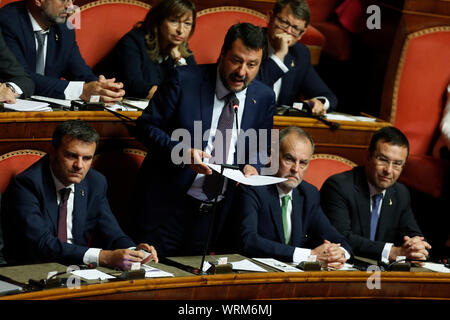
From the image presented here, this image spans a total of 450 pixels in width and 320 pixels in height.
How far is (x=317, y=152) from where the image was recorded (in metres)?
2.49

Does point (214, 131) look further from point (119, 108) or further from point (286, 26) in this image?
point (286, 26)

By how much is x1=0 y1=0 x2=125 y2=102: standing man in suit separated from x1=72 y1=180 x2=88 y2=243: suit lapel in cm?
41

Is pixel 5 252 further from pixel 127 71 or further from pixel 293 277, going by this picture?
pixel 127 71

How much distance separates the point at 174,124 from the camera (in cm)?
195

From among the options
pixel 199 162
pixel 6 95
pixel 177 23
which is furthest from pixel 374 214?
pixel 6 95

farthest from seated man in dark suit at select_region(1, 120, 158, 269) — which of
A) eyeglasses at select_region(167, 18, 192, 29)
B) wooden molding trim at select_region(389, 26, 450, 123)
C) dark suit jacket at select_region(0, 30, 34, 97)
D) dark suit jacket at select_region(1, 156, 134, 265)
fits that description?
wooden molding trim at select_region(389, 26, 450, 123)

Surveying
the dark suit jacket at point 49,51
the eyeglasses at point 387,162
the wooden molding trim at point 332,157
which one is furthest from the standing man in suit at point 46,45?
the eyeglasses at point 387,162

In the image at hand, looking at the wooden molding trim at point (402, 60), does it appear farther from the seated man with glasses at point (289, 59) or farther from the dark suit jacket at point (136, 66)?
the dark suit jacket at point (136, 66)

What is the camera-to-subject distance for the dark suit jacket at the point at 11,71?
6.94 ft

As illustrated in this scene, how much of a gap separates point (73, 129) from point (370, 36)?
1.55 metres

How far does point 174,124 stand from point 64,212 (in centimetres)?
34

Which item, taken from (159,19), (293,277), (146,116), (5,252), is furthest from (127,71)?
(293,277)

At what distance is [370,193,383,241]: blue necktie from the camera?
7.39ft

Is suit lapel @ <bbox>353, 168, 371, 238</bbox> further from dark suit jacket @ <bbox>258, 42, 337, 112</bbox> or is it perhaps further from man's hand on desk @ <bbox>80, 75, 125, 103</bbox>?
man's hand on desk @ <bbox>80, 75, 125, 103</bbox>
